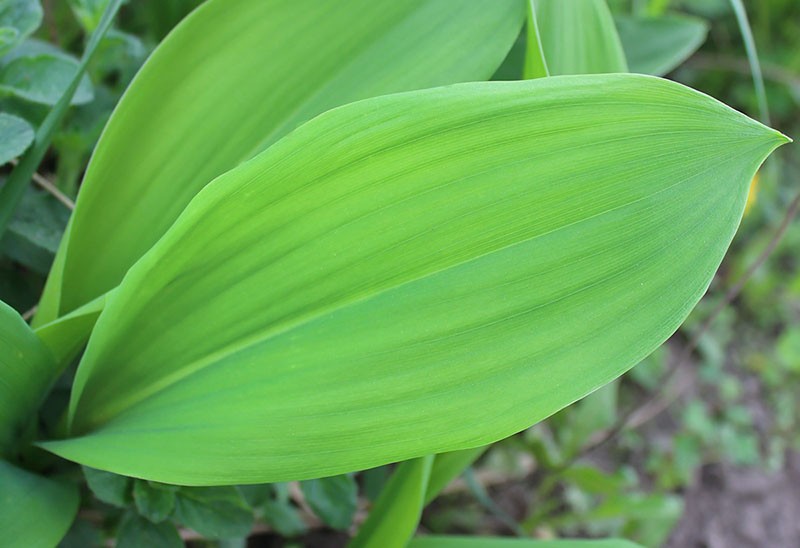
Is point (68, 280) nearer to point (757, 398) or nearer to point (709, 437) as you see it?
point (709, 437)

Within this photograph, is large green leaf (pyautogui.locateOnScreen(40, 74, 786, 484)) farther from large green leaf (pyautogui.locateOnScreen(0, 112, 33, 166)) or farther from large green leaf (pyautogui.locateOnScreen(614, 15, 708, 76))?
large green leaf (pyautogui.locateOnScreen(614, 15, 708, 76))

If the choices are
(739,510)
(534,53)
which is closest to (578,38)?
(534,53)

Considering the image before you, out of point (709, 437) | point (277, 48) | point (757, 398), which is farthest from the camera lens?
point (757, 398)

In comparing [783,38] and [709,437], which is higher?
[783,38]

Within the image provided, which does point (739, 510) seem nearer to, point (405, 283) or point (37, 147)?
point (405, 283)

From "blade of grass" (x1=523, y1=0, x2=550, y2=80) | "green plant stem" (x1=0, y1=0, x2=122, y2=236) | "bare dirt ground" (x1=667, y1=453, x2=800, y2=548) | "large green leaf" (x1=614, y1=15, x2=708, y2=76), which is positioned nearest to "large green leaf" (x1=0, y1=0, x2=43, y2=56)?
"green plant stem" (x1=0, y1=0, x2=122, y2=236)

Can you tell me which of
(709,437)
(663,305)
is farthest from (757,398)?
(663,305)

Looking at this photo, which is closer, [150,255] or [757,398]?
[150,255]
